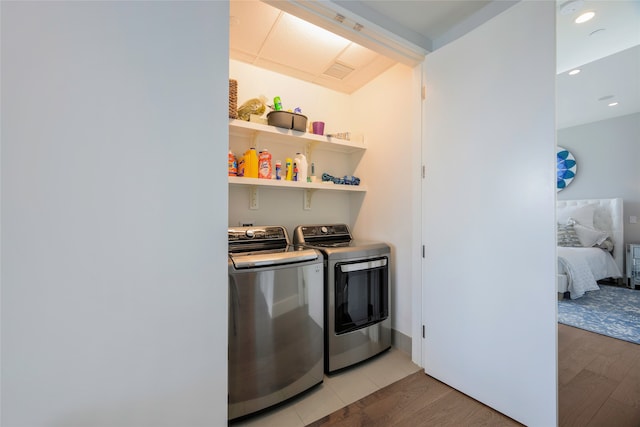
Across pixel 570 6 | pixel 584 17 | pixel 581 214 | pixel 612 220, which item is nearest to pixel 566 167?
pixel 581 214

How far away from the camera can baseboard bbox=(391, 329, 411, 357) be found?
2.08m

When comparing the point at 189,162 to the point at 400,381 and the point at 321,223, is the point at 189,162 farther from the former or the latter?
the point at 400,381

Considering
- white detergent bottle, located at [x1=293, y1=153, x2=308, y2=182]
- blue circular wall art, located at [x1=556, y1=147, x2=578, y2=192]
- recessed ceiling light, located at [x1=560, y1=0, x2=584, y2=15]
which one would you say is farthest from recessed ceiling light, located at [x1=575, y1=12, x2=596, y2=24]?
blue circular wall art, located at [x1=556, y1=147, x2=578, y2=192]

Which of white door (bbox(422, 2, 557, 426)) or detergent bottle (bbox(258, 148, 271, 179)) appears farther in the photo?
detergent bottle (bbox(258, 148, 271, 179))

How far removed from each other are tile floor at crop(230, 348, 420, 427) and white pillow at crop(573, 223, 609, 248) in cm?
404

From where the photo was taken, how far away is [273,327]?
1.48m

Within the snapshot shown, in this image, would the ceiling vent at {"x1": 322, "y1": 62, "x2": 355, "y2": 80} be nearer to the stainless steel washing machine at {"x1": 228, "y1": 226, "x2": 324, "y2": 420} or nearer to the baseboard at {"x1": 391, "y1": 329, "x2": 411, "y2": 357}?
the stainless steel washing machine at {"x1": 228, "y1": 226, "x2": 324, "y2": 420}

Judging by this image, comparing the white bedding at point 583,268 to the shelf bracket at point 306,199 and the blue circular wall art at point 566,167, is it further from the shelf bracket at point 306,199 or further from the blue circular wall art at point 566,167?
the shelf bracket at point 306,199

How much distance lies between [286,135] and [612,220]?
5.53 m

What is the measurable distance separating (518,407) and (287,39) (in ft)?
9.07

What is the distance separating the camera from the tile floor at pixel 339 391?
144 centimetres

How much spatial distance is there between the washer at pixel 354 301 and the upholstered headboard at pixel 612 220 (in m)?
4.60

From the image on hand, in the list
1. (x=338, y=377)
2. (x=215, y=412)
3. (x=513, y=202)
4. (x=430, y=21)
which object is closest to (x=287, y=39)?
(x=430, y=21)

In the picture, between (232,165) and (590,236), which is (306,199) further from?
(590,236)
